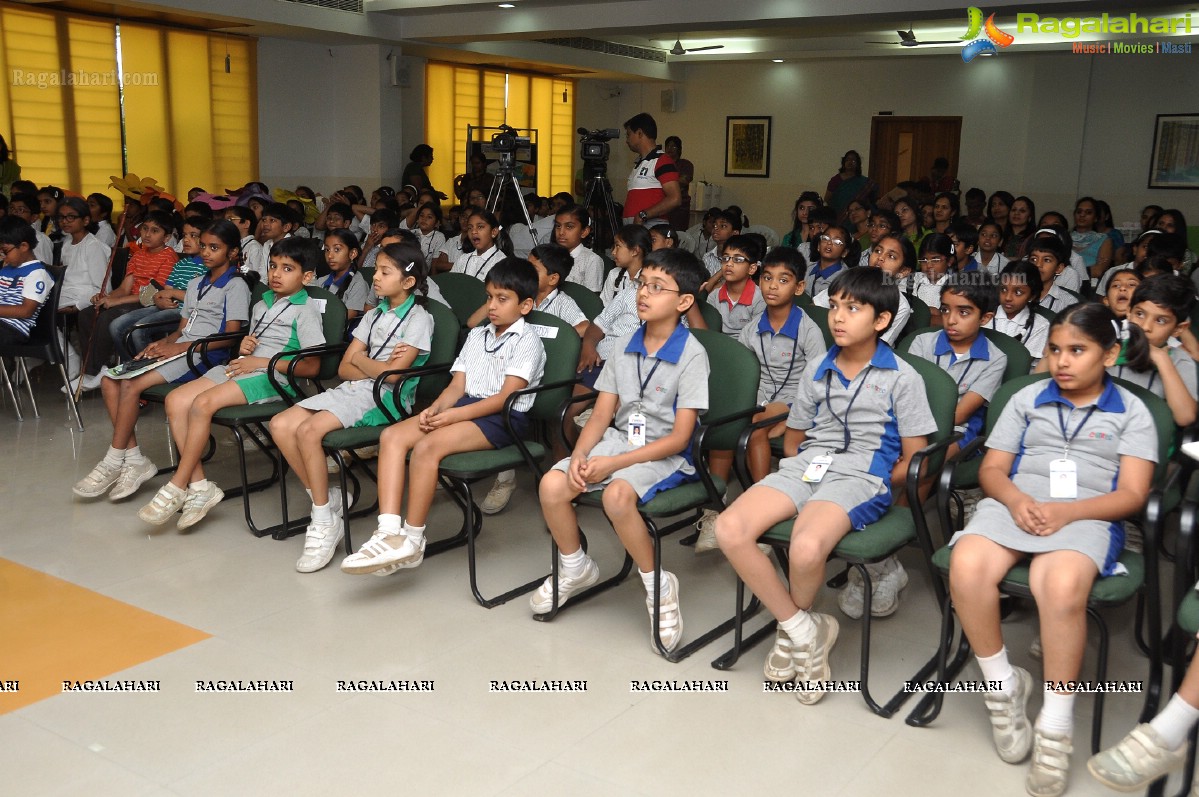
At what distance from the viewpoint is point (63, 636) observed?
296 centimetres

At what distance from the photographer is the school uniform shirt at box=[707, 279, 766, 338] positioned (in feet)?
13.9

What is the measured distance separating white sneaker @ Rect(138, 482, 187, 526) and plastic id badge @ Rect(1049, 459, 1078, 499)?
2.93m

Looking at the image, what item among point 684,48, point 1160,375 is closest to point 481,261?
point 1160,375

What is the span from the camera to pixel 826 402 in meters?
2.89

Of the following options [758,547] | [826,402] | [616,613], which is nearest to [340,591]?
[616,613]

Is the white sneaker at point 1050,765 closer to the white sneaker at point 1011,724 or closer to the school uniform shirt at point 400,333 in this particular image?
the white sneaker at point 1011,724

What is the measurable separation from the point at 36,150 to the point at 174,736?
26.8 ft

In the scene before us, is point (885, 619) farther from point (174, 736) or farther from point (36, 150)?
point (36, 150)

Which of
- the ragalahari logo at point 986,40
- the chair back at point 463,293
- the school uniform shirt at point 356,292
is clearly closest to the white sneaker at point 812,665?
the chair back at point 463,293

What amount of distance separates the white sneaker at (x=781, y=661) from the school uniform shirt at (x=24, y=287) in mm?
4237

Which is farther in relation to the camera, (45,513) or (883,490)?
(45,513)

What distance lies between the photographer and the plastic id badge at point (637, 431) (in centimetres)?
306

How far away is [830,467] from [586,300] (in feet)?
6.28

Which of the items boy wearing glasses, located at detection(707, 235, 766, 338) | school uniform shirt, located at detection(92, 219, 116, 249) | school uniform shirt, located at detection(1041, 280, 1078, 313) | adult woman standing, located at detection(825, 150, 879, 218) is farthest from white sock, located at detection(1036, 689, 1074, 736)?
school uniform shirt, located at detection(92, 219, 116, 249)
